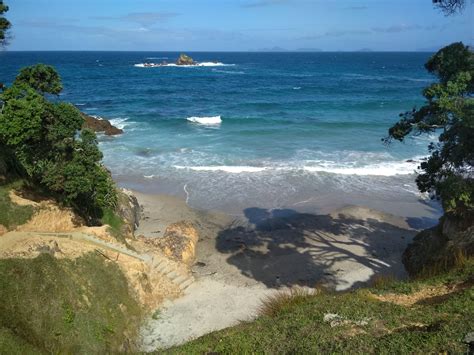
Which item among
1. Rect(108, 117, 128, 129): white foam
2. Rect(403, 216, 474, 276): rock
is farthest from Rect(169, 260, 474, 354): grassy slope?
Rect(108, 117, 128, 129): white foam

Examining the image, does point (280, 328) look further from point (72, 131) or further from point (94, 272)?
point (72, 131)

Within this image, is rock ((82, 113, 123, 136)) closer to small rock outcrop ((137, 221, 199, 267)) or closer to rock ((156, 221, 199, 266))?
rock ((156, 221, 199, 266))

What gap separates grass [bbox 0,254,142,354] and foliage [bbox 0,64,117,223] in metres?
3.69

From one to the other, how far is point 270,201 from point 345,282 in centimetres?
895

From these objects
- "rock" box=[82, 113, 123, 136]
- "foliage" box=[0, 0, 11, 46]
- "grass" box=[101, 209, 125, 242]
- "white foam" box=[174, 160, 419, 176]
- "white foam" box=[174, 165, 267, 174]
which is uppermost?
"foliage" box=[0, 0, 11, 46]

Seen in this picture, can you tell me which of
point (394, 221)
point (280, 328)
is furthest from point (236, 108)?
point (280, 328)

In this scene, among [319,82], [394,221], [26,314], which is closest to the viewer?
[26,314]

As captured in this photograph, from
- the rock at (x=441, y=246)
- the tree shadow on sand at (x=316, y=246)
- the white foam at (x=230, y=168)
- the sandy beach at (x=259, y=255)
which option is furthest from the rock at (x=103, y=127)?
the rock at (x=441, y=246)

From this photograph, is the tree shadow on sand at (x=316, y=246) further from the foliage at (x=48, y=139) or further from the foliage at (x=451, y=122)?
the foliage at (x=48, y=139)

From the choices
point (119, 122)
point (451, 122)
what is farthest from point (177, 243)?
point (119, 122)

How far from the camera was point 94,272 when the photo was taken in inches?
565

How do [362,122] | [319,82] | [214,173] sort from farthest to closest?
[319,82]
[362,122]
[214,173]

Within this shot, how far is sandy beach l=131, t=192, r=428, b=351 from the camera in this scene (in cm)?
1512

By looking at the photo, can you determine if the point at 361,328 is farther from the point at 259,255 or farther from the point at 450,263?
the point at 259,255
